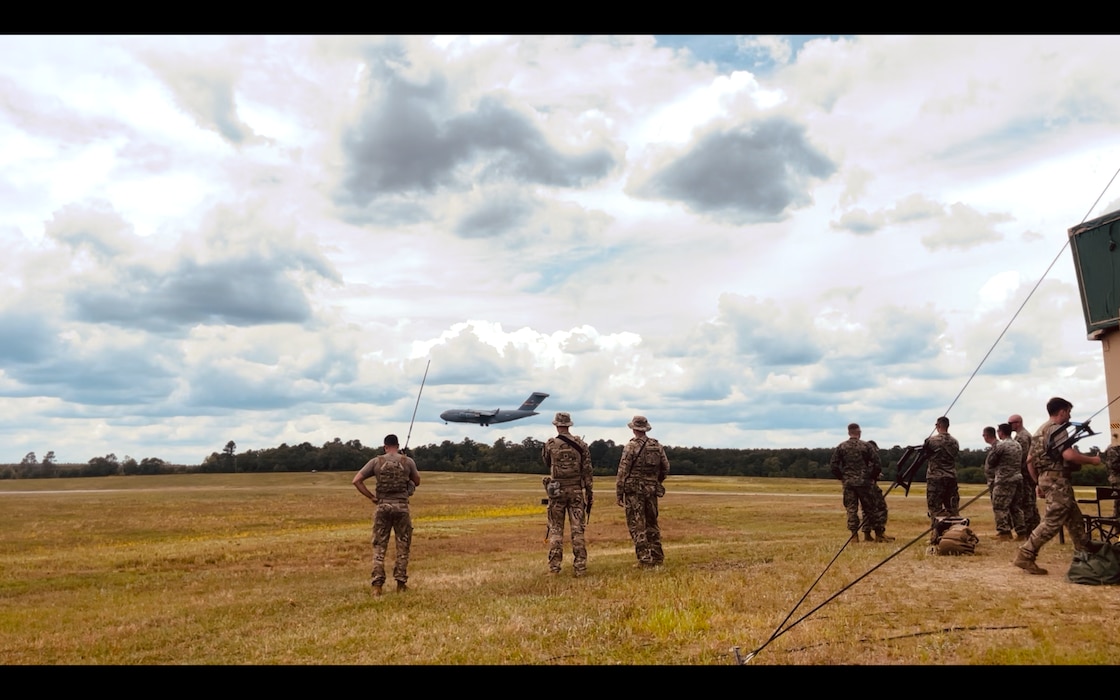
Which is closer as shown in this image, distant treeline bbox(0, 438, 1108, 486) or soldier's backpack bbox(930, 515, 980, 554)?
soldier's backpack bbox(930, 515, 980, 554)

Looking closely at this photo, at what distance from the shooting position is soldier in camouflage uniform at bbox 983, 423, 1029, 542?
54.0 feet

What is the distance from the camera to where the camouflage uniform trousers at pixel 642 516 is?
1463 centimetres

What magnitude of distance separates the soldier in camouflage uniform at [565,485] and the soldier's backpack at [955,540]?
6.29 metres

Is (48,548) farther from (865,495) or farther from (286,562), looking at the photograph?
(865,495)

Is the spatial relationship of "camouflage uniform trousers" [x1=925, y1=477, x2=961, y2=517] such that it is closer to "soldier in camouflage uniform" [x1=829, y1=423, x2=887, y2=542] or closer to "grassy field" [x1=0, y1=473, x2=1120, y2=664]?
"soldier in camouflage uniform" [x1=829, y1=423, x2=887, y2=542]

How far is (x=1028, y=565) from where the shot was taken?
37.4ft

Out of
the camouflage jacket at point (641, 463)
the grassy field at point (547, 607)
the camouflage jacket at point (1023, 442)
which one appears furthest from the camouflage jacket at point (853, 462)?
the camouflage jacket at point (641, 463)

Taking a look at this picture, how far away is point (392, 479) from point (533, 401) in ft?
289

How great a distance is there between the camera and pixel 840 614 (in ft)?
29.6

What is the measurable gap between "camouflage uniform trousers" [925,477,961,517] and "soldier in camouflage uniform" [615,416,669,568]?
21.6 feet

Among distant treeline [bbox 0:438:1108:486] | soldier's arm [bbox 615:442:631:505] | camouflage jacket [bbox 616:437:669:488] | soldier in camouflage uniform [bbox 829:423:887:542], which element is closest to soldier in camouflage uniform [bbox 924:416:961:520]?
soldier in camouflage uniform [bbox 829:423:887:542]
